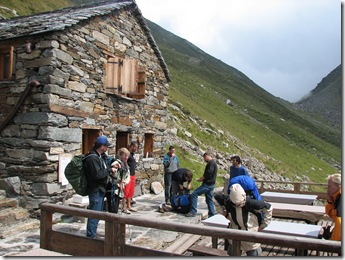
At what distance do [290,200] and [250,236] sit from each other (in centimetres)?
572

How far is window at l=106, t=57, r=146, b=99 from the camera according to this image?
10.2 m

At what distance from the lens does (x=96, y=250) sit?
15.3 feet

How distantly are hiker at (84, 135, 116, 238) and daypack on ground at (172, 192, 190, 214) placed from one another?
3.30 m

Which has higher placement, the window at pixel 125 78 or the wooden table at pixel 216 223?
the window at pixel 125 78

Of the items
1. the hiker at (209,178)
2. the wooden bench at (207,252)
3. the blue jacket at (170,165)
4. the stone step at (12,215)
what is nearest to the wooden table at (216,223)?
the wooden bench at (207,252)

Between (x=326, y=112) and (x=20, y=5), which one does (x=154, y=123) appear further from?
(x=326, y=112)

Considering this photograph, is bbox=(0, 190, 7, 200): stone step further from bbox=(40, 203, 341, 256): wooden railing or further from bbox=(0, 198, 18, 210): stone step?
bbox=(40, 203, 341, 256): wooden railing

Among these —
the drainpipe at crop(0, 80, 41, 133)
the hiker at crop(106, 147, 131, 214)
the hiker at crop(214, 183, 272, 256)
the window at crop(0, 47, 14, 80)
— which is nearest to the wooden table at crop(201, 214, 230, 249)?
the hiker at crop(214, 183, 272, 256)

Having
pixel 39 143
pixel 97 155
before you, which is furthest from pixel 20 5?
pixel 97 155

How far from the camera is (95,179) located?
236 inches

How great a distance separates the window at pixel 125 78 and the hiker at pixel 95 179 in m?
4.26

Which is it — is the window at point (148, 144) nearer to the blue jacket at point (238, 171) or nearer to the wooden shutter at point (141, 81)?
the wooden shutter at point (141, 81)

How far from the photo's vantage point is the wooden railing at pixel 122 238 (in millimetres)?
3580

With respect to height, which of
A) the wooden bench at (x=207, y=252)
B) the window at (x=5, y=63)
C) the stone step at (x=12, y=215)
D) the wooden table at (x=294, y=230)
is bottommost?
the stone step at (x=12, y=215)
